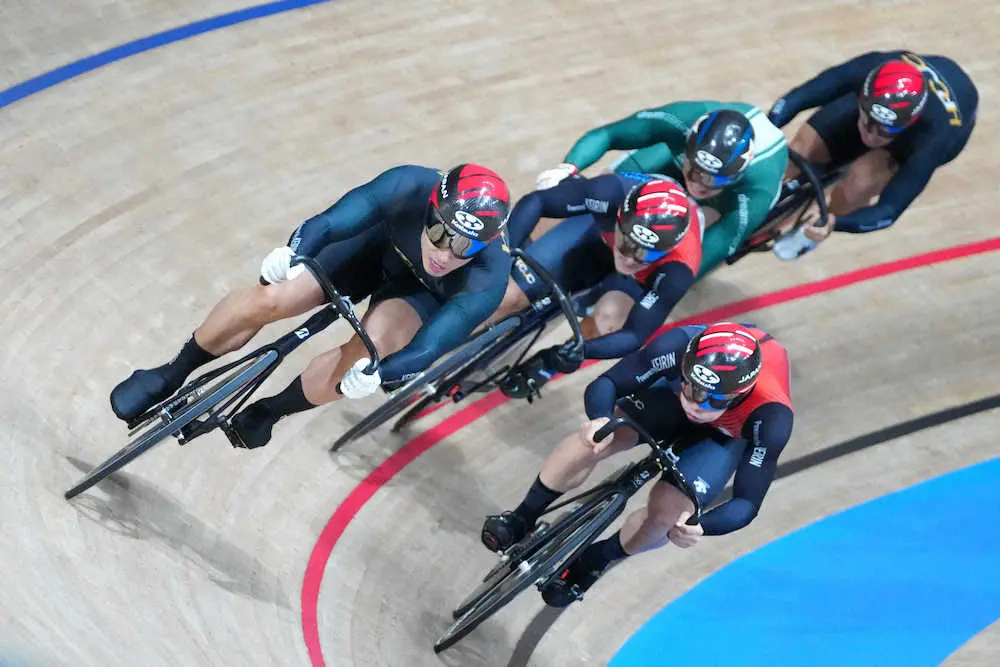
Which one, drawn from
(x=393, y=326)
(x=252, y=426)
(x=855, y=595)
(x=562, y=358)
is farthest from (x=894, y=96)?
Result: (x=252, y=426)

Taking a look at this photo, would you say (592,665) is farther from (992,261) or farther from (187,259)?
(992,261)

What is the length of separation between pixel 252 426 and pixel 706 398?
1640mm

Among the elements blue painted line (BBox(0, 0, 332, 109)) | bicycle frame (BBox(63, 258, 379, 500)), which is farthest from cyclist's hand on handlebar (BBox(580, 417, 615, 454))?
blue painted line (BBox(0, 0, 332, 109))

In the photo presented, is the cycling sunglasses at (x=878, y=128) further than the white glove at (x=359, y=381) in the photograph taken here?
Yes

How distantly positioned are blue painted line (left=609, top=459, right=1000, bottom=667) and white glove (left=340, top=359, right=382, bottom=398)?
1603mm

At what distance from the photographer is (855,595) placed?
4.96m

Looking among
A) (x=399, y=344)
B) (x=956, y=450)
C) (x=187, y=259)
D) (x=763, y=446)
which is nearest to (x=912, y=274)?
(x=956, y=450)

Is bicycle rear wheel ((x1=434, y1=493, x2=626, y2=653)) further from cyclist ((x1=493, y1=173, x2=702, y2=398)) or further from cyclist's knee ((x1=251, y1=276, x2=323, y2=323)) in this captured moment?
cyclist's knee ((x1=251, y1=276, x2=323, y2=323))

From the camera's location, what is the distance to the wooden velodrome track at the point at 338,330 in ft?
13.9

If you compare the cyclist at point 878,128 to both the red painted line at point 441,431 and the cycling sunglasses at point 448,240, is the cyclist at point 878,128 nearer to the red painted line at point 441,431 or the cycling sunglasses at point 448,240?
the red painted line at point 441,431

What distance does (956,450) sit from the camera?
18.4ft

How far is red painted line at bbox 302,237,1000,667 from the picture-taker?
4.39 meters

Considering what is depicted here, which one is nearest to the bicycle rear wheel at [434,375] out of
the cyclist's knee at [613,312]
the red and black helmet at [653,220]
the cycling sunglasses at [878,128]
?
the cyclist's knee at [613,312]

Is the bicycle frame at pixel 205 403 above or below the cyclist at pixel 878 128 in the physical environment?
above
